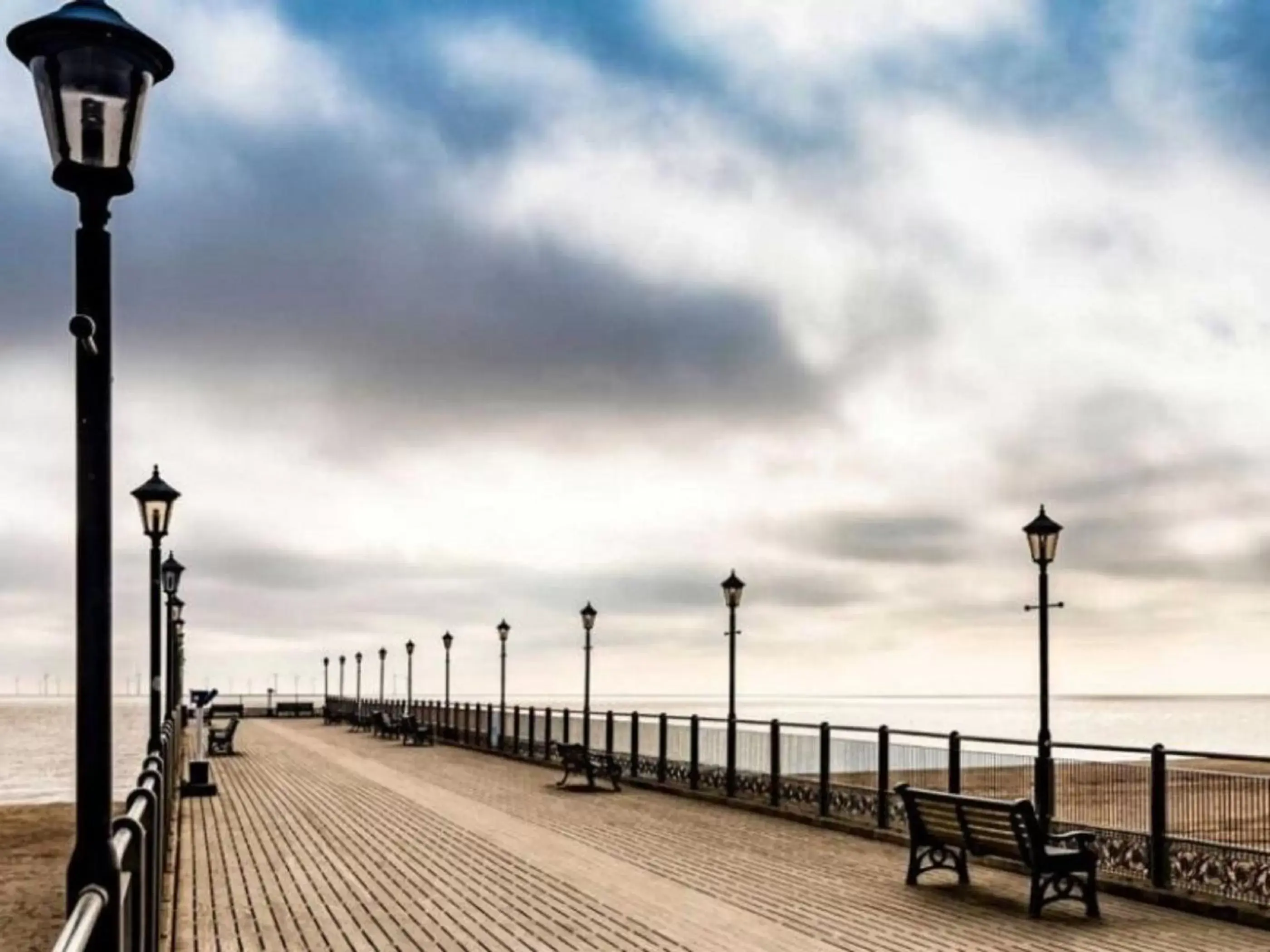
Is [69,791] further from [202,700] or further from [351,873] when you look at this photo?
[351,873]

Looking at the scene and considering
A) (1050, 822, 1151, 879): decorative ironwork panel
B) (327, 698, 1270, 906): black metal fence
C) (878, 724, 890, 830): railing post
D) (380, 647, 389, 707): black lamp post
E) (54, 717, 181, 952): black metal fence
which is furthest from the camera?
(380, 647, 389, 707): black lamp post

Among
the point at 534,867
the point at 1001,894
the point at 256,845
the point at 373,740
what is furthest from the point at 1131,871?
the point at 373,740

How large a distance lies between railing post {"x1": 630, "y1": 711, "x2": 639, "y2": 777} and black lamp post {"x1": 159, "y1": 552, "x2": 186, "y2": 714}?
8.88 m

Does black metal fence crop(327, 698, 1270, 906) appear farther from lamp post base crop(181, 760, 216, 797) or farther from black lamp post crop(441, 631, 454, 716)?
black lamp post crop(441, 631, 454, 716)

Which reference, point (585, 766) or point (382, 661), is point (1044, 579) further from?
point (382, 661)

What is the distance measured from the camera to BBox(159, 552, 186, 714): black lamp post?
2764 centimetres

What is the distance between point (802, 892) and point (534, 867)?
312 cm

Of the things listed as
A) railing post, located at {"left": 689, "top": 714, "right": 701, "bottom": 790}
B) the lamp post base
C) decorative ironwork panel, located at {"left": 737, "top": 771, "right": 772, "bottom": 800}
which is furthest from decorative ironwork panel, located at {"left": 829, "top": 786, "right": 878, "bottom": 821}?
the lamp post base

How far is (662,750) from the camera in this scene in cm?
2544

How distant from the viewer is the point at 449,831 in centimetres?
1816

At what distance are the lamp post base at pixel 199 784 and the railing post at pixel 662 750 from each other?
790 centimetres

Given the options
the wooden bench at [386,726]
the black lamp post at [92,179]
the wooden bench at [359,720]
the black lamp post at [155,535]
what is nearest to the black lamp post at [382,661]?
the wooden bench at [359,720]

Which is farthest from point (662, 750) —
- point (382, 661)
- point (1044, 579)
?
point (382, 661)

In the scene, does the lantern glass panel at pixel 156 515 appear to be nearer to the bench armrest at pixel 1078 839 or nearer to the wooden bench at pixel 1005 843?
the wooden bench at pixel 1005 843
